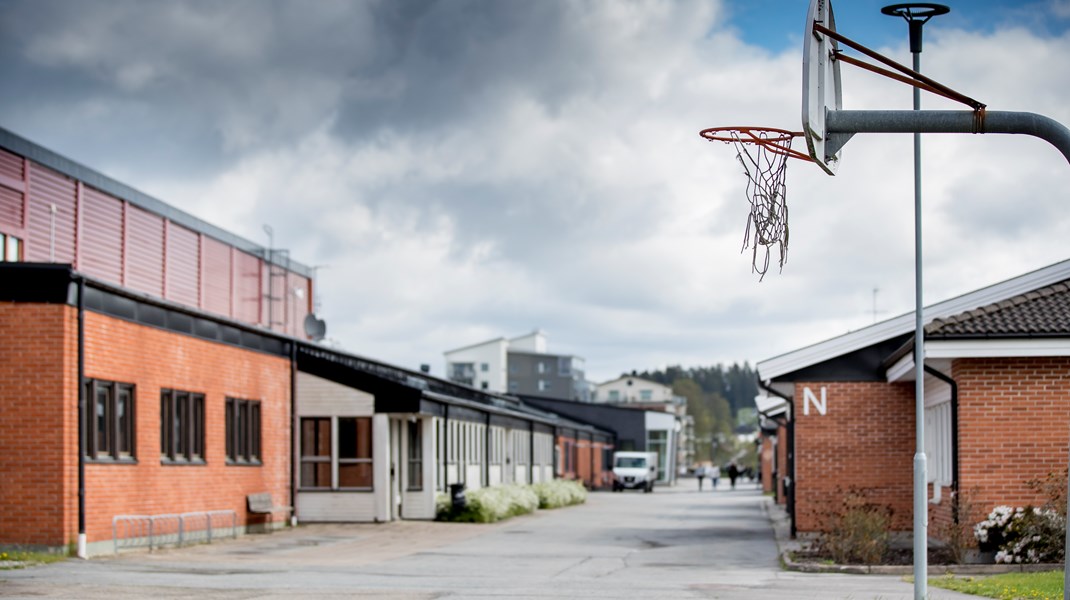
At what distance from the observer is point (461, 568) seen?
2148cm

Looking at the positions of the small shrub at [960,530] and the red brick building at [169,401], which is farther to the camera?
the red brick building at [169,401]

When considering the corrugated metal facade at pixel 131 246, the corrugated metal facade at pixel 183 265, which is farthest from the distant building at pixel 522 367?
the corrugated metal facade at pixel 183 265

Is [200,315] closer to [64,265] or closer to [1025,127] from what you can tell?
[64,265]

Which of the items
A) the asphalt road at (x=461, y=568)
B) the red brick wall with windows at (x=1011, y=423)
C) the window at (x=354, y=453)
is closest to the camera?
the asphalt road at (x=461, y=568)

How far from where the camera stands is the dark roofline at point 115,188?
33812 millimetres

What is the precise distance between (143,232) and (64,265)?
20806 millimetres

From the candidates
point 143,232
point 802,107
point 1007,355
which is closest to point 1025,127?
point 802,107

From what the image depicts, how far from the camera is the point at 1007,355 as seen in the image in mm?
21203

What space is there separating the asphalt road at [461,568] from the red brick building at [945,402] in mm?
2393

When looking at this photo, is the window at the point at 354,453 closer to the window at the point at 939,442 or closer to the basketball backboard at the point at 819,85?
the window at the point at 939,442

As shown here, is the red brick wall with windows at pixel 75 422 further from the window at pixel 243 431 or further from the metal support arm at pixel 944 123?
the metal support arm at pixel 944 123

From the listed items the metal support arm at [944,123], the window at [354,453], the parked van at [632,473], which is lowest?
the parked van at [632,473]

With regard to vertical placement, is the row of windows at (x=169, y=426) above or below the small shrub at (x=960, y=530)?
above

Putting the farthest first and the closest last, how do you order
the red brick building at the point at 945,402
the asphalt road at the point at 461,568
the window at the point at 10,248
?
1. the window at the point at 10,248
2. the red brick building at the point at 945,402
3. the asphalt road at the point at 461,568
